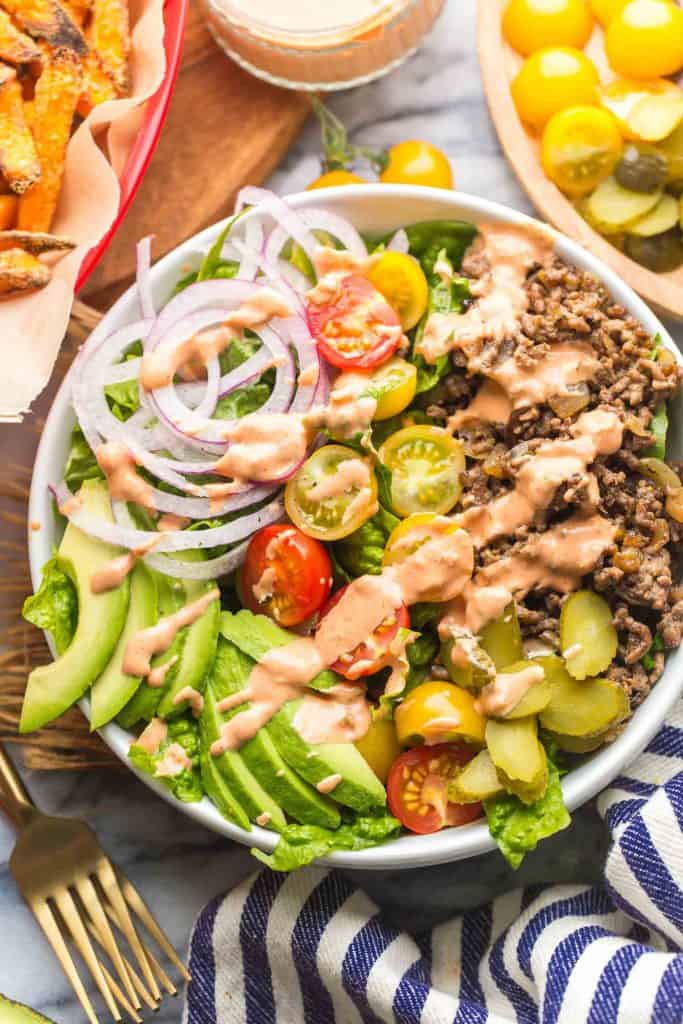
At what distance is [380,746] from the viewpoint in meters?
2.50

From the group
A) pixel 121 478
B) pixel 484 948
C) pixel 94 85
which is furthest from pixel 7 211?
pixel 484 948

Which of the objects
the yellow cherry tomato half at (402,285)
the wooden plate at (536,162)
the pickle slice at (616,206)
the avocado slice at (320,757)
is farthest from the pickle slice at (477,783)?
the pickle slice at (616,206)

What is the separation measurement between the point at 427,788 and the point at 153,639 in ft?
1.91

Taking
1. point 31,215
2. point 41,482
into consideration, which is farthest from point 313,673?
point 31,215

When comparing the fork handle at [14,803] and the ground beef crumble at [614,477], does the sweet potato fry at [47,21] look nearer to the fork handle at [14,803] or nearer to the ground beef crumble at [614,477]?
the ground beef crumble at [614,477]

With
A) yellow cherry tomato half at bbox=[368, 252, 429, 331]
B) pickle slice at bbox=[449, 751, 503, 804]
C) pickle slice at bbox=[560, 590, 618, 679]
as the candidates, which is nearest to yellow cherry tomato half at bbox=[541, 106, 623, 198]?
yellow cherry tomato half at bbox=[368, 252, 429, 331]

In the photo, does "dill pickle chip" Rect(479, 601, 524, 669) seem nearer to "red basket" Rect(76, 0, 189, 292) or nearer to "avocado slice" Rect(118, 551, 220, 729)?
"avocado slice" Rect(118, 551, 220, 729)

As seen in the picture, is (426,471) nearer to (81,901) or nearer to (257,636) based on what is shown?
(257,636)

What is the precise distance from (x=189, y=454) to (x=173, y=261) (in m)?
0.41

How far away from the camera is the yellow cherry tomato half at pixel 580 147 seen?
2951 millimetres

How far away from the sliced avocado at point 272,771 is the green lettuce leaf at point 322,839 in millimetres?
23

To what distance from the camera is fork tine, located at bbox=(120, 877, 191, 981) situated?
2840 mm

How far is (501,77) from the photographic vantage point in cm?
304

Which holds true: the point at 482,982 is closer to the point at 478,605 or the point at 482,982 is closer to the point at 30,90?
the point at 478,605
